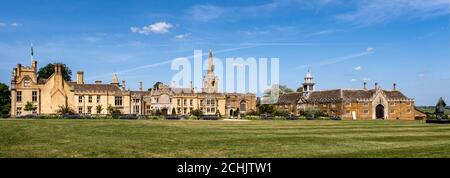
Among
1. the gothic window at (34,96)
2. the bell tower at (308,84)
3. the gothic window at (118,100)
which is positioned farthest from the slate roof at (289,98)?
the gothic window at (34,96)

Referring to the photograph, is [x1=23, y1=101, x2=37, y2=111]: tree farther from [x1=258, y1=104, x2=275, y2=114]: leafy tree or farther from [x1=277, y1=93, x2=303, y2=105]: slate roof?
[x1=277, y1=93, x2=303, y2=105]: slate roof

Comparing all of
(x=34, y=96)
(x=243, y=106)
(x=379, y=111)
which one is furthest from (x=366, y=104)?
(x=34, y=96)

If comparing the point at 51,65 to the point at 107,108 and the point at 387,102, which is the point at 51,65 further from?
the point at 387,102

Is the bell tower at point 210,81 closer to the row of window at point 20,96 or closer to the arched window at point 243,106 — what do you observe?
the arched window at point 243,106

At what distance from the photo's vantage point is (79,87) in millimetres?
76750

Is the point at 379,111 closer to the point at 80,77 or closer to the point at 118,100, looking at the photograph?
the point at 118,100

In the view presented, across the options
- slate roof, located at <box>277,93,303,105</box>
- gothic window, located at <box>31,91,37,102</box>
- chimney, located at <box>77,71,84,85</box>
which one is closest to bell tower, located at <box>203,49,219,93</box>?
slate roof, located at <box>277,93,303,105</box>

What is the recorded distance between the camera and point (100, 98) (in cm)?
7806

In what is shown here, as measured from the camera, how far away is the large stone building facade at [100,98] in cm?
7119

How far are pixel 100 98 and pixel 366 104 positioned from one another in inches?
1956
